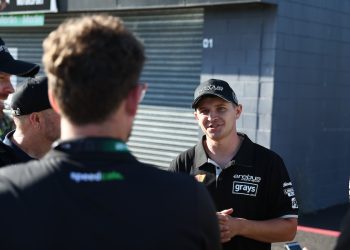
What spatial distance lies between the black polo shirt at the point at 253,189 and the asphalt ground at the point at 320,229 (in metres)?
3.17

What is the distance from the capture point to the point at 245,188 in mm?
3039

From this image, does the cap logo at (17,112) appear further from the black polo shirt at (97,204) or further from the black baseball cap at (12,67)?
the black polo shirt at (97,204)

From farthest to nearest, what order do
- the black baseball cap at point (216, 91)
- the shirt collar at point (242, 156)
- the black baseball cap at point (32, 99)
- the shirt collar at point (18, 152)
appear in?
the black baseball cap at point (216, 91) → the shirt collar at point (242, 156) → the black baseball cap at point (32, 99) → the shirt collar at point (18, 152)

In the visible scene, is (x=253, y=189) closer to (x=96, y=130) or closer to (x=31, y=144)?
(x=31, y=144)

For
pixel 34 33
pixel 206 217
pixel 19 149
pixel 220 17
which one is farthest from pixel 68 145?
pixel 34 33

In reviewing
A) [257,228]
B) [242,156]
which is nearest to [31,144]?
[242,156]

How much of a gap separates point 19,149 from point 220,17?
5.04 metres

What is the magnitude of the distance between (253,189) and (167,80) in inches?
213

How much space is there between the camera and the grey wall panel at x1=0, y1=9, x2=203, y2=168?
7977 millimetres

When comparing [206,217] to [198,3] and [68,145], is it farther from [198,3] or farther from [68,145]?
[198,3]

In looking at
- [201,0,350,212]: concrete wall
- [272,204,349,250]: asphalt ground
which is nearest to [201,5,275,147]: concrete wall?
[201,0,350,212]: concrete wall

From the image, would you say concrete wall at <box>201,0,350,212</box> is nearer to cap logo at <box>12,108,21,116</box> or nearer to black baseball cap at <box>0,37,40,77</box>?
black baseball cap at <box>0,37,40,77</box>

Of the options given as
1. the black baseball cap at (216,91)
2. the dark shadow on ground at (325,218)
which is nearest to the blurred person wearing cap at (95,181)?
the black baseball cap at (216,91)

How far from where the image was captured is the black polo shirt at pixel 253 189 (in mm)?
3021
